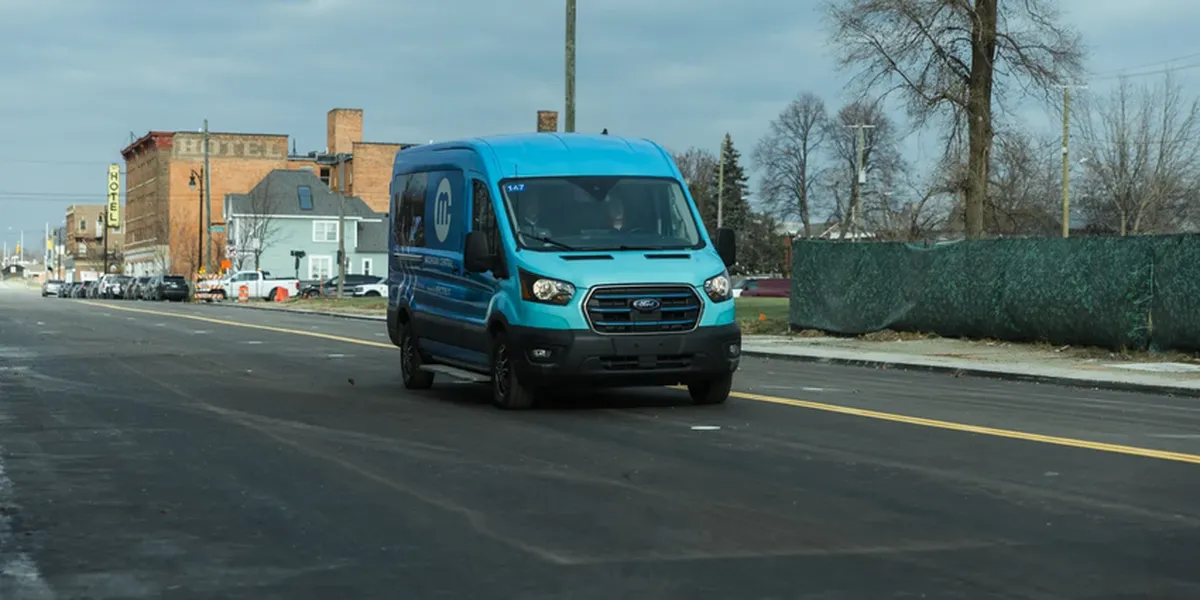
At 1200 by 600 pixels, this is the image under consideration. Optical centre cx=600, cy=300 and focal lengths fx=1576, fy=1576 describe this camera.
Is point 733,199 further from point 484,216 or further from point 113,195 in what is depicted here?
point 484,216

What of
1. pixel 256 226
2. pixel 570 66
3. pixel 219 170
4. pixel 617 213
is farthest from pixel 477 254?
pixel 219 170

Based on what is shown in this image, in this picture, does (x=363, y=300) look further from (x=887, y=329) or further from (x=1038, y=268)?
(x=1038, y=268)

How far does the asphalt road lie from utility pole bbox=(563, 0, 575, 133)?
1555 centimetres

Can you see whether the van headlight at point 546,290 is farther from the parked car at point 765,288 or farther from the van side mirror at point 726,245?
the parked car at point 765,288

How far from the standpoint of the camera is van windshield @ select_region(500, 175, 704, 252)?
48.9 ft

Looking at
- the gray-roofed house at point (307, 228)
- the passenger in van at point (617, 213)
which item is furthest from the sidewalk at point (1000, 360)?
the gray-roofed house at point (307, 228)

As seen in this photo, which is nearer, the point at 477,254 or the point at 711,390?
the point at 477,254

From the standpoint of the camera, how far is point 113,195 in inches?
5758

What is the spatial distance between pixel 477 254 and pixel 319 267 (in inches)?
3873

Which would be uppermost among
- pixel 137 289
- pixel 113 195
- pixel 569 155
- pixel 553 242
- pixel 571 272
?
pixel 113 195

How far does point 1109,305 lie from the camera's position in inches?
946

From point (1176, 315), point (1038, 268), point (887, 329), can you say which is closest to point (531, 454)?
point (1176, 315)

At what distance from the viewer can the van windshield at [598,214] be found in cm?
1490

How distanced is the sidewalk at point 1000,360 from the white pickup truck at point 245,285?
180ft
